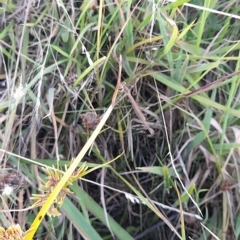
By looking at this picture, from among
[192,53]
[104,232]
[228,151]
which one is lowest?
[104,232]

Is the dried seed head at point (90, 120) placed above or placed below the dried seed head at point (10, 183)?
above

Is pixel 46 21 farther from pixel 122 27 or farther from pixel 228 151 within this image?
pixel 228 151

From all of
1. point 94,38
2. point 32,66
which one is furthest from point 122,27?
point 32,66

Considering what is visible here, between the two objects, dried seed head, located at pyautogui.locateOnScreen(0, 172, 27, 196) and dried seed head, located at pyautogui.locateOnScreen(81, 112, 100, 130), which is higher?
dried seed head, located at pyautogui.locateOnScreen(81, 112, 100, 130)

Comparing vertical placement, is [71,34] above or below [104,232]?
above

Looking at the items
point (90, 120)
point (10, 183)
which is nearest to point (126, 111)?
point (90, 120)

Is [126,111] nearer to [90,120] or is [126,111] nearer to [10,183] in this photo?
[90,120]

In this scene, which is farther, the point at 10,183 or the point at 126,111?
the point at 126,111
